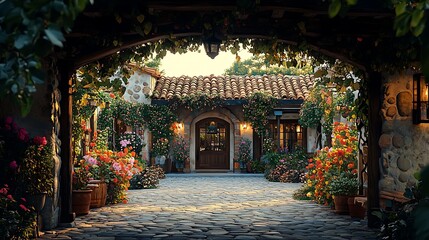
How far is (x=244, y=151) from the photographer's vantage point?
63.5ft

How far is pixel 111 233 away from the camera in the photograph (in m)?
6.86

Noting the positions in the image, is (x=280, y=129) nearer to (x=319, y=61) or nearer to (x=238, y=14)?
(x=319, y=61)

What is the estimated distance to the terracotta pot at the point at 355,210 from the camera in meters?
8.27

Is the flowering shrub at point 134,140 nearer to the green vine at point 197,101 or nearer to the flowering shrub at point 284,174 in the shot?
the green vine at point 197,101

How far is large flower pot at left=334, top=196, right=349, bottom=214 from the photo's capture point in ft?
28.6

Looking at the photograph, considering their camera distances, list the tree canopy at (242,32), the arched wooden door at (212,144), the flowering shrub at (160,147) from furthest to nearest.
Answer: the arched wooden door at (212,144) < the flowering shrub at (160,147) < the tree canopy at (242,32)

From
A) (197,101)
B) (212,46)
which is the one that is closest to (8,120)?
(212,46)

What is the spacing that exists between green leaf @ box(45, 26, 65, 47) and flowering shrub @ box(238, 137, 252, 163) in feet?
57.2

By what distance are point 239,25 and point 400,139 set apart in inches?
101

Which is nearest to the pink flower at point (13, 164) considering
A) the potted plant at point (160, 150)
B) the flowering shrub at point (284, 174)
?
the flowering shrub at point (284, 174)

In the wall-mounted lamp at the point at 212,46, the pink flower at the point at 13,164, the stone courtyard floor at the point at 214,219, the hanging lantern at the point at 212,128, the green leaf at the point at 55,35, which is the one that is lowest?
the stone courtyard floor at the point at 214,219

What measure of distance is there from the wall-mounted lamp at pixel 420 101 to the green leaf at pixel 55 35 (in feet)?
18.6

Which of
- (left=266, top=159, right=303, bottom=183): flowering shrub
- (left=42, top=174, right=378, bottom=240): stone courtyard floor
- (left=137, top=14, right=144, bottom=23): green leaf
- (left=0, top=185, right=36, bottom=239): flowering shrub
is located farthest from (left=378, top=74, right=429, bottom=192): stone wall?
(left=266, top=159, right=303, bottom=183): flowering shrub

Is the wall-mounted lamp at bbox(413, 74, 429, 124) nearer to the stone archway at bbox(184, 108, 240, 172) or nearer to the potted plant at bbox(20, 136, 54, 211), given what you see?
the potted plant at bbox(20, 136, 54, 211)
